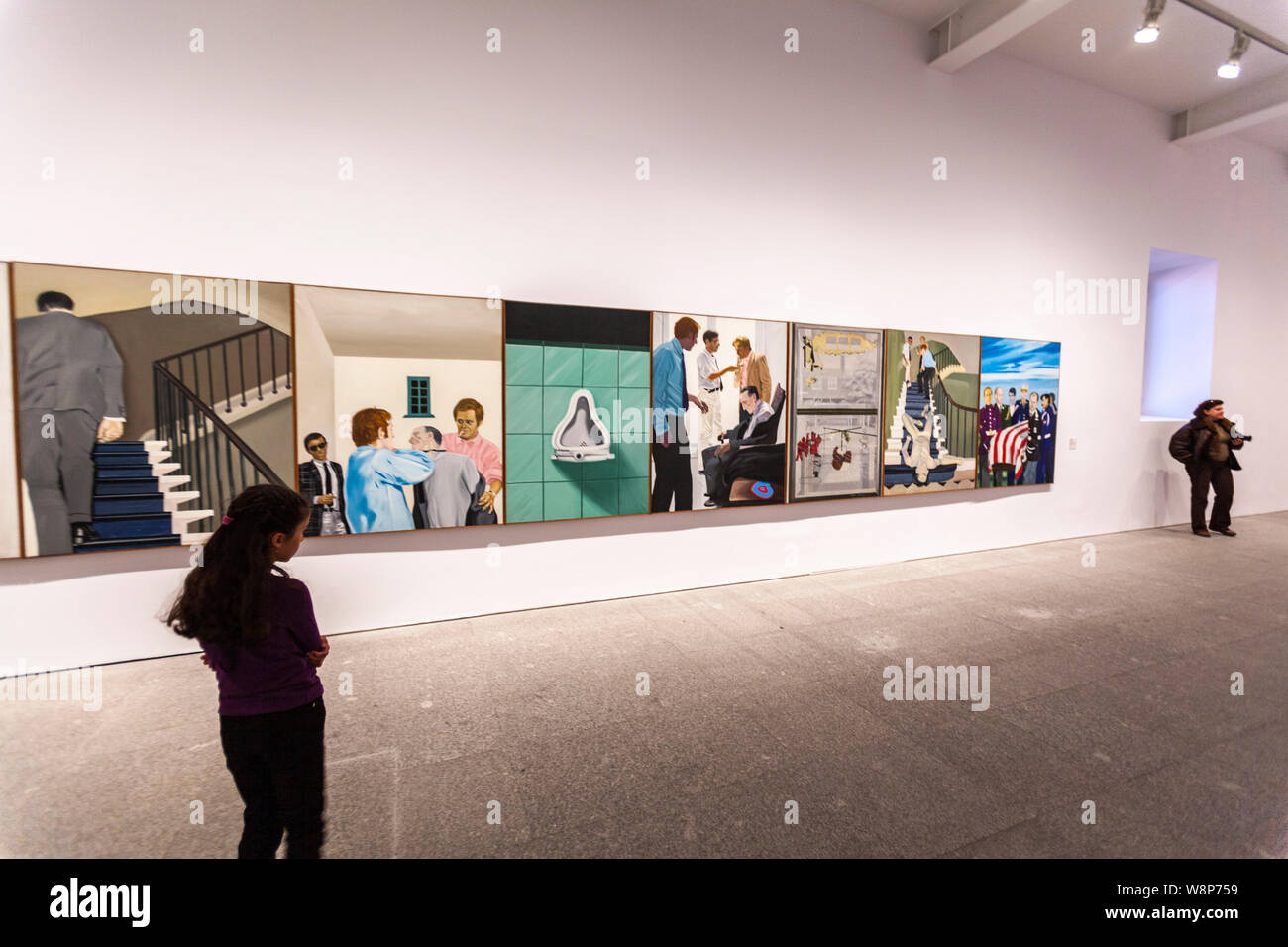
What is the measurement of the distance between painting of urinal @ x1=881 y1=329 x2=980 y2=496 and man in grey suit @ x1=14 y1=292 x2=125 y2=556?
244 inches

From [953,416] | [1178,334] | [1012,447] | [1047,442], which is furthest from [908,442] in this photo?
[1178,334]

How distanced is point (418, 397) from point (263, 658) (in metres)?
2.82

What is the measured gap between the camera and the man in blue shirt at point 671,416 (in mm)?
5117

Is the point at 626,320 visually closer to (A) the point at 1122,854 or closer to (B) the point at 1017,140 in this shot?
(A) the point at 1122,854

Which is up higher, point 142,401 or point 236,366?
point 236,366

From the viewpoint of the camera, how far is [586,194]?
483 centimetres

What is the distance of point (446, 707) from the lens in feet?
11.0

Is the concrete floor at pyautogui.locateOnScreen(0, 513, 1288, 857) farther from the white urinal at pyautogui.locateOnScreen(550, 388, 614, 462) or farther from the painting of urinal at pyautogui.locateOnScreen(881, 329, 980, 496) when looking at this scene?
the painting of urinal at pyautogui.locateOnScreen(881, 329, 980, 496)

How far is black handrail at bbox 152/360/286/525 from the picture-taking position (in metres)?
3.73

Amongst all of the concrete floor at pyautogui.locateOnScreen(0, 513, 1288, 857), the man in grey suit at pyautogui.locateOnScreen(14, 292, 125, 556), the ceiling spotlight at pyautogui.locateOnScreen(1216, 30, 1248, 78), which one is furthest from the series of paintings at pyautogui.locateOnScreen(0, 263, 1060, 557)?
the ceiling spotlight at pyautogui.locateOnScreen(1216, 30, 1248, 78)

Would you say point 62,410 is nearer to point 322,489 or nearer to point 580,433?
point 322,489

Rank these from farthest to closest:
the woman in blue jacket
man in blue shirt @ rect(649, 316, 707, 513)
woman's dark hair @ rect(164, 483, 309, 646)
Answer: man in blue shirt @ rect(649, 316, 707, 513) → the woman in blue jacket → woman's dark hair @ rect(164, 483, 309, 646)

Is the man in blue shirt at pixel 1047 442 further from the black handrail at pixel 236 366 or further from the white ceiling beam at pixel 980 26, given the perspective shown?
the black handrail at pixel 236 366
